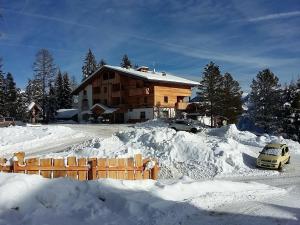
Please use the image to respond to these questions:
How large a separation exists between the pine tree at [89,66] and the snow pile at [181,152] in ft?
231

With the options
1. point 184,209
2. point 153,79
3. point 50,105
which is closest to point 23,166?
point 184,209

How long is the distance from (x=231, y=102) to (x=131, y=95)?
621 inches

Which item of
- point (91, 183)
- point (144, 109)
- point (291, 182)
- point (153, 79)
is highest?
point (153, 79)

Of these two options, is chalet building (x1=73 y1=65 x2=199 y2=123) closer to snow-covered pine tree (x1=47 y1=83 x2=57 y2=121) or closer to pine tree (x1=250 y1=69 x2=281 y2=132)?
pine tree (x1=250 y1=69 x2=281 y2=132)

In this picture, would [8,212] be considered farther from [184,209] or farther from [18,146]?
[18,146]

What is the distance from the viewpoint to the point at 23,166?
13.4m

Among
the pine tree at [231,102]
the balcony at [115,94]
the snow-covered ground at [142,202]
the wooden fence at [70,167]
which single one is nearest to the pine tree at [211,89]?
the pine tree at [231,102]

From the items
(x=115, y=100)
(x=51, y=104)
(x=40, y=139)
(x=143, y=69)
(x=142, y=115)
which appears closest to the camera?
(x=40, y=139)

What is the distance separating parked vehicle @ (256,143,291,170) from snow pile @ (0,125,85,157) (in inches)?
655

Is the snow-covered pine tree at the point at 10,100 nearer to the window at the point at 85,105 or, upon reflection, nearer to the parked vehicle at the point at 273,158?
the window at the point at 85,105

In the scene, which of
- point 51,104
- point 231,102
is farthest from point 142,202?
point 51,104

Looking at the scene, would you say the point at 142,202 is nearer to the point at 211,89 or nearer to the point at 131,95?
the point at 211,89

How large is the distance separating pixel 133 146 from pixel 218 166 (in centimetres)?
651

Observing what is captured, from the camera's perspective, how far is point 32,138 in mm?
35500
